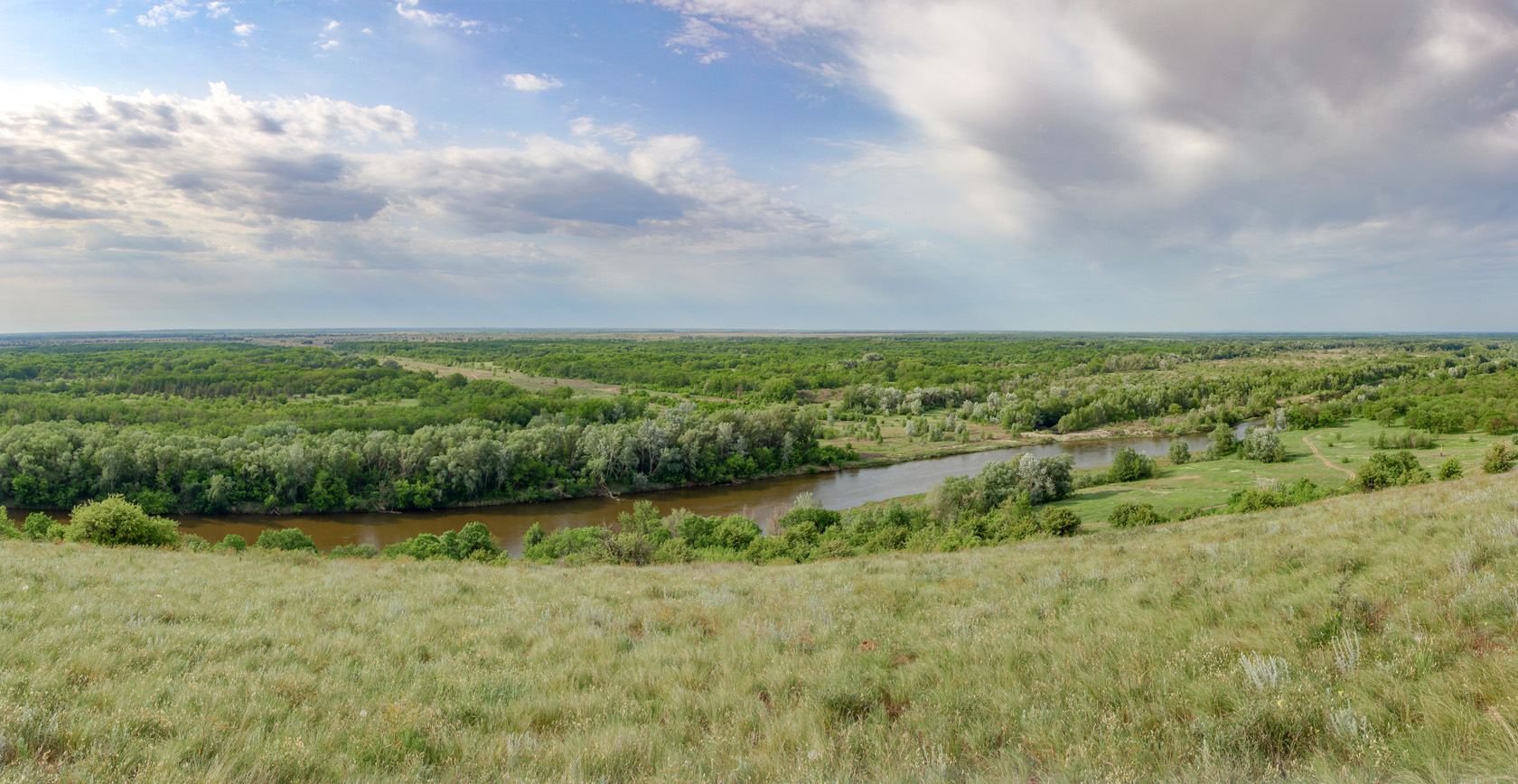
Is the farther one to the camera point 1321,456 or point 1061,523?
point 1321,456

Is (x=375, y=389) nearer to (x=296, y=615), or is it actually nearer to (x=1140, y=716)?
(x=296, y=615)

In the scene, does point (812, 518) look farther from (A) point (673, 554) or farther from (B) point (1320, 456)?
(B) point (1320, 456)

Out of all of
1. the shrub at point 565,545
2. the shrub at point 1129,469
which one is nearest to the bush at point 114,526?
the shrub at point 565,545

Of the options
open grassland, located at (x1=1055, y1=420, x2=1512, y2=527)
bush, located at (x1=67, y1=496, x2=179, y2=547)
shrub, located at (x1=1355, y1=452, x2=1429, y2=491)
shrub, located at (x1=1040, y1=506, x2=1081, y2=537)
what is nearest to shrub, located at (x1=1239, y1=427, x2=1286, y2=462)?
open grassland, located at (x1=1055, y1=420, x2=1512, y2=527)

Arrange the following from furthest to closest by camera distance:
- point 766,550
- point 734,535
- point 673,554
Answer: point 734,535 < point 766,550 < point 673,554

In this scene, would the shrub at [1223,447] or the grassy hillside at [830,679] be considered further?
the shrub at [1223,447]

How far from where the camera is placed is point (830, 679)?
15.3 ft

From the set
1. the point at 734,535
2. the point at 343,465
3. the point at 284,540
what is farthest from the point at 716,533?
the point at 343,465

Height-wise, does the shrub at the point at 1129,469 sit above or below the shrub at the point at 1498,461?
below

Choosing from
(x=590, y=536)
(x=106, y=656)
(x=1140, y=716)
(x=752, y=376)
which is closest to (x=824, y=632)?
(x=1140, y=716)

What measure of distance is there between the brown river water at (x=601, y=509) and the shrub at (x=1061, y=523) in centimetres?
1690

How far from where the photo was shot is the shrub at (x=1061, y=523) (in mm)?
23672

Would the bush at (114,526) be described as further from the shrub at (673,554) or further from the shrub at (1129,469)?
Answer: the shrub at (1129,469)

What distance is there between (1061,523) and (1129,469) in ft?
74.6
